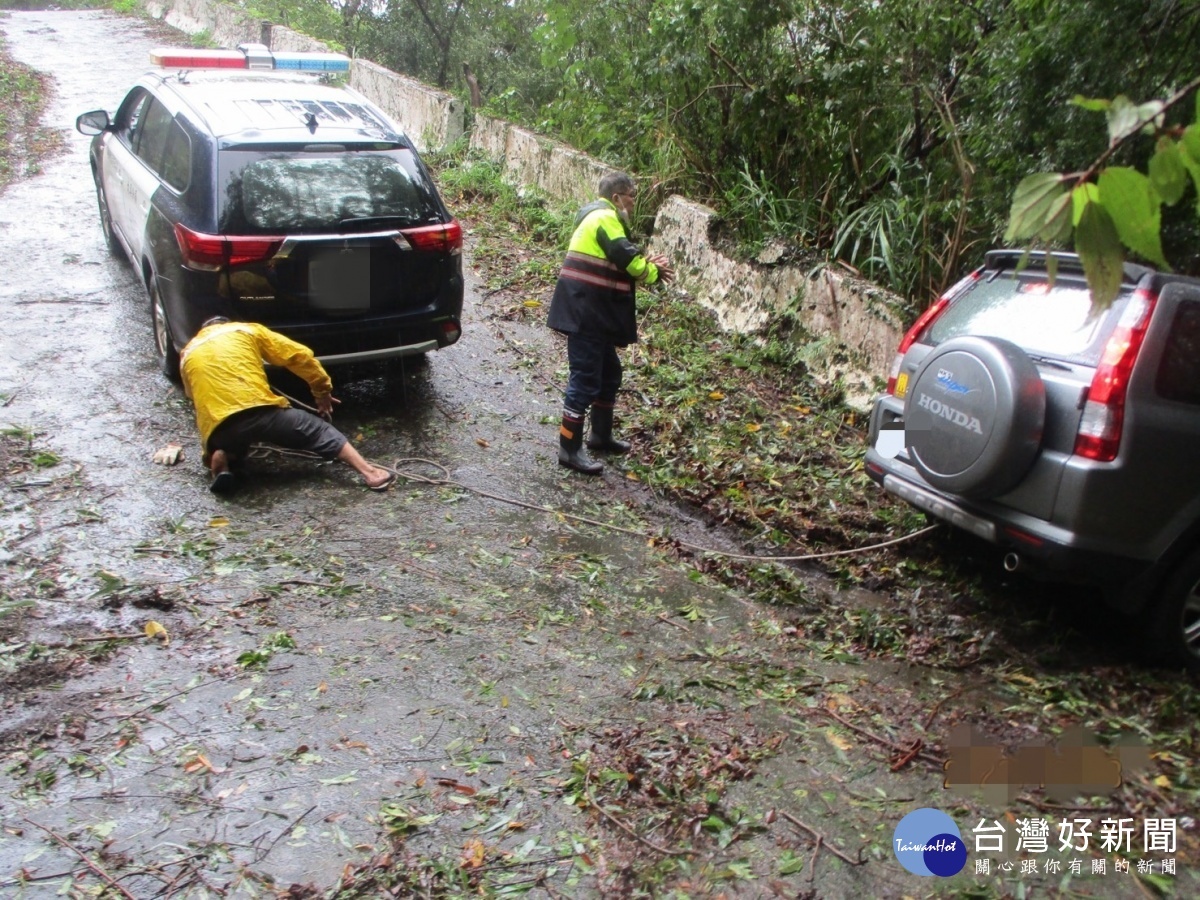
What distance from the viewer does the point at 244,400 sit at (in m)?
5.24

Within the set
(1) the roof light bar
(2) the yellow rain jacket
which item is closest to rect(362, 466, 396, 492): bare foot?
(2) the yellow rain jacket

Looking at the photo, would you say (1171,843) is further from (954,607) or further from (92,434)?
(92,434)

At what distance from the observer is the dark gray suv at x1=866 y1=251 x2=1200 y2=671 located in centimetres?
399

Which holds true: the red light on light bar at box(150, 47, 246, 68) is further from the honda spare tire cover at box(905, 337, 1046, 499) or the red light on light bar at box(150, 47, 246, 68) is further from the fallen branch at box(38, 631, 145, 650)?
the honda spare tire cover at box(905, 337, 1046, 499)

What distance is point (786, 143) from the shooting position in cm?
889

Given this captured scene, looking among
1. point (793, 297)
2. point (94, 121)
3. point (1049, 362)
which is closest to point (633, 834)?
point (1049, 362)

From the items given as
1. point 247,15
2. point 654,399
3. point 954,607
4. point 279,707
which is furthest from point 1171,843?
point 247,15

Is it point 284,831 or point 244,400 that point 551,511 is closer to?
point 244,400

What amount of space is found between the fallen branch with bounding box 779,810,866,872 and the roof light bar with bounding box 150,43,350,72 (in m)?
7.76

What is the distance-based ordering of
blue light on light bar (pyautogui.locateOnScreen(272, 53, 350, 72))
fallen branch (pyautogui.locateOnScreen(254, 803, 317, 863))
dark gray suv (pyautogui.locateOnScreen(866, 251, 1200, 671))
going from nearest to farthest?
fallen branch (pyautogui.locateOnScreen(254, 803, 317, 863))
dark gray suv (pyautogui.locateOnScreen(866, 251, 1200, 671))
blue light on light bar (pyautogui.locateOnScreen(272, 53, 350, 72))

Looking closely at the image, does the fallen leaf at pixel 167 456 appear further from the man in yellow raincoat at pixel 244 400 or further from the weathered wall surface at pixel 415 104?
the weathered wall surface at pixel 415 104

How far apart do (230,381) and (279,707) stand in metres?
2.20

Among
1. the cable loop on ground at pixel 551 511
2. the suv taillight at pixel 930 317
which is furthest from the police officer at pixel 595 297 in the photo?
the suv taillight at pixel 930 317

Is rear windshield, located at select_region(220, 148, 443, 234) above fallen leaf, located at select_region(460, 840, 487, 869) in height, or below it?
above
